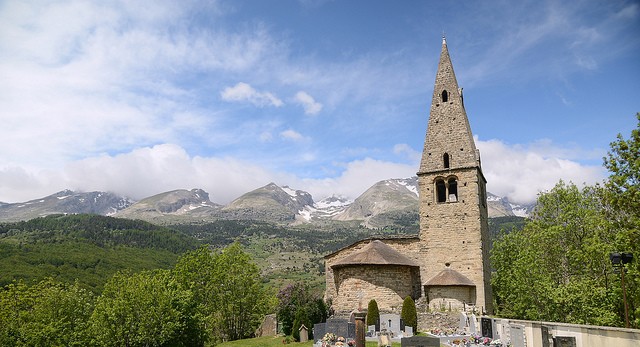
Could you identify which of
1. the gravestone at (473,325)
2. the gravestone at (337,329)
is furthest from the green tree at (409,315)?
the gravestone at (337,329)

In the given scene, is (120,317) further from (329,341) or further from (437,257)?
(437,257)

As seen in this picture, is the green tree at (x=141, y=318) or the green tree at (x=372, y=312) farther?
the green tree at (x=141, y=318)

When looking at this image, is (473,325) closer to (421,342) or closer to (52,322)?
(421,342)

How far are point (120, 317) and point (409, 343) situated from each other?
2294cm

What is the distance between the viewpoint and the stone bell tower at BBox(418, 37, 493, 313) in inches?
1391

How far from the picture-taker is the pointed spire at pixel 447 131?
128ft

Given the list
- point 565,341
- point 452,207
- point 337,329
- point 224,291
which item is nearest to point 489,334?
point 565,341

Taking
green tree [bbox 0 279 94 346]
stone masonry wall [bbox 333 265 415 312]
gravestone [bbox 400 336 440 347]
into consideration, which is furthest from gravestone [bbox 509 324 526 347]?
green tree [bbox 0 279 94 346]

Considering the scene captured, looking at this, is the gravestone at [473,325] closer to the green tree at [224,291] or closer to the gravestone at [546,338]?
the gravestone at [546,338]

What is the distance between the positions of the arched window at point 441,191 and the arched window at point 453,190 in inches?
23.0

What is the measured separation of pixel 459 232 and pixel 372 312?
34.0 feet

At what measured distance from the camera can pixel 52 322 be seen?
35.2m

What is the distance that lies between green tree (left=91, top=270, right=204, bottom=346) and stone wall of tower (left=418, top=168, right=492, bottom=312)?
1972cm

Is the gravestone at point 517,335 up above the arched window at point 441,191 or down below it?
below
